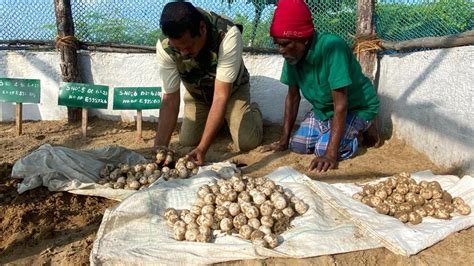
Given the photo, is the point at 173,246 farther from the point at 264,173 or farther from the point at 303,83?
the point at 303,83

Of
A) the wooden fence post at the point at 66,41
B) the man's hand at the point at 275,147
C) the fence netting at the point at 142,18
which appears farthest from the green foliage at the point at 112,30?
the man's hand at the point at 275,147

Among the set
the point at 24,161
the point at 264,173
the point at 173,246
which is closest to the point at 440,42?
the point at 264,173

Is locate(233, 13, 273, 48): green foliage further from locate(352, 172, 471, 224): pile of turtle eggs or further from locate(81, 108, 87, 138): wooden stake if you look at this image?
locate(352, 172, 471, 224): pile of turtle eggs

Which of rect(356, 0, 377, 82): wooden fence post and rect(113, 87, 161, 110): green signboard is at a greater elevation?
rect(356, 0, 377, 82): wooden fence post

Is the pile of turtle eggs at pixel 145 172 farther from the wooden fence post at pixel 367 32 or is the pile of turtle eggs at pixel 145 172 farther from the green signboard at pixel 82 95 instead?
the wooden fence post at pixel 367 32

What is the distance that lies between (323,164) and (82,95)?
9.34 ft

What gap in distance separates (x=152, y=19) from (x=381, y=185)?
3.56 metres

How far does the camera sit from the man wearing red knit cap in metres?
3.75

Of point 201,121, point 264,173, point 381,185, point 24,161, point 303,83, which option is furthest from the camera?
point 201,121

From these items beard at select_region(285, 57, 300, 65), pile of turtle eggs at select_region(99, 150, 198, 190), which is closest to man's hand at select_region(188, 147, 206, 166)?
pile of turtle eggs at select_region(99, 150, 198, 190)

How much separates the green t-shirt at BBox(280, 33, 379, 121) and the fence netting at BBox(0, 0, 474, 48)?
1106 mm

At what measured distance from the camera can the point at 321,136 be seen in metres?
4.30

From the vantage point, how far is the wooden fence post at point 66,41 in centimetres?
528

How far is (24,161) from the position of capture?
3.50 m
